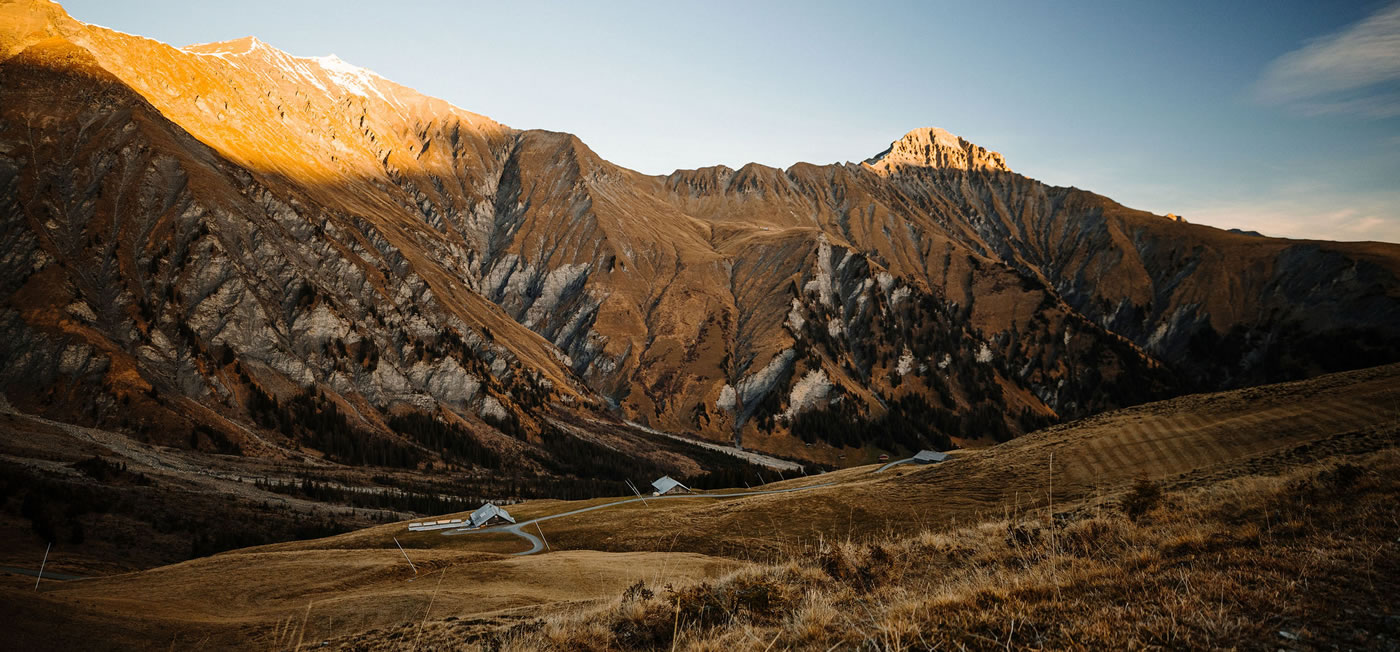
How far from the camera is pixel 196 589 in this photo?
97.2 ft

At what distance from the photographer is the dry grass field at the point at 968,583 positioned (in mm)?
8062

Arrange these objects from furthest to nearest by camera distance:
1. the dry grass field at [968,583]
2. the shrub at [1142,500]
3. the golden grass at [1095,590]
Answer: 1. the shrub at [1142,500]
2. the dry grass field at [968,583]
3. the golden grass at [1095,590]

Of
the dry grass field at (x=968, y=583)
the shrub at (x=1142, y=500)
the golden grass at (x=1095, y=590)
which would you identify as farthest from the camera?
the shrub at (x=1142, y=500)

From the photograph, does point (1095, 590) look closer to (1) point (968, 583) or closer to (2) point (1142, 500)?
(1) point (968, 583)

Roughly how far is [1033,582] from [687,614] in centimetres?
579

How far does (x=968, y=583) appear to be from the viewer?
36.6 feet

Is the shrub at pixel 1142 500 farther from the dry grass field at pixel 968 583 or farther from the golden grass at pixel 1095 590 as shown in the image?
the golden grass at pixel 1095 590

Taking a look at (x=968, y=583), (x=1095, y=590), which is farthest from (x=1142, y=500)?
(x=1095, y=590)

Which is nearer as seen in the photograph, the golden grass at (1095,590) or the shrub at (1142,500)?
the golden grass at (1095,590)

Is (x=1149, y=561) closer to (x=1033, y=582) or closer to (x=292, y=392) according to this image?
(x=1033, y=582)

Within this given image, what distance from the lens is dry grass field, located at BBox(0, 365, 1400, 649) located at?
317 inches

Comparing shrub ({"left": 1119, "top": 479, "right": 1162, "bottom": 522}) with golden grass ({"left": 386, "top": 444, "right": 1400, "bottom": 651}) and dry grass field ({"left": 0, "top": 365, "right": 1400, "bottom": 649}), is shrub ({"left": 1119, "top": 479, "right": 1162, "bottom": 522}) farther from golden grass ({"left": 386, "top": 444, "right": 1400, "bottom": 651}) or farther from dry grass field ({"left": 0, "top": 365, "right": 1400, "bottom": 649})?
golden grass ({"left": 386, "top": 444, "right": 1400, "bottom": 651})

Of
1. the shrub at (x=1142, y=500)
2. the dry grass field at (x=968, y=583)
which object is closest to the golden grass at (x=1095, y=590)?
the dry grass field at (x=968, y=583)

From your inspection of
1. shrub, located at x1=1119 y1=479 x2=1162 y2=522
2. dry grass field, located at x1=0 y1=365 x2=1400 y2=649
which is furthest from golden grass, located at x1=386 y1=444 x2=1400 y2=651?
shrub, located at x1=1119 y1=479 x2=1162 y2=522
